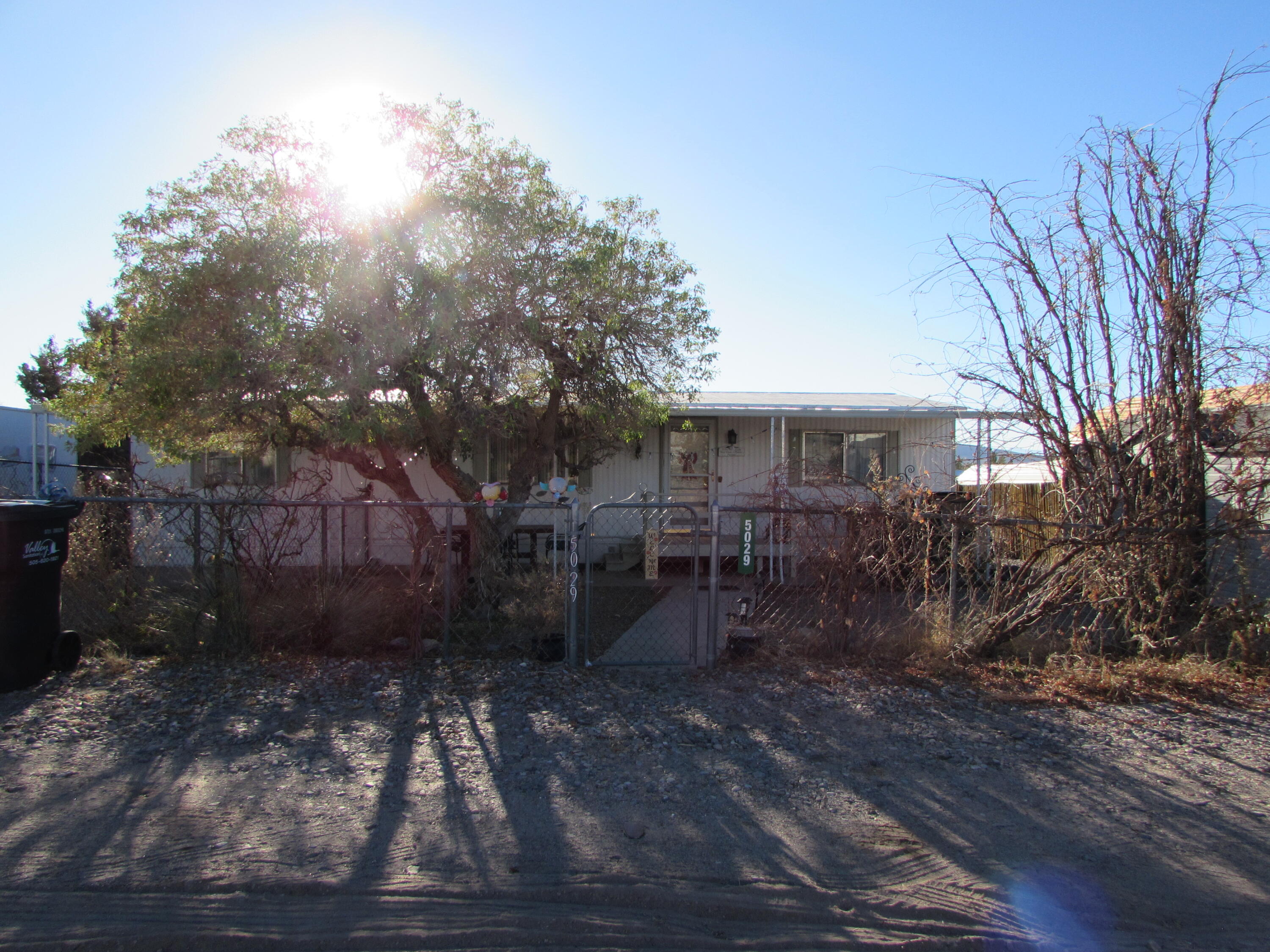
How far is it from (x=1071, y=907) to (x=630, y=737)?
2.32m

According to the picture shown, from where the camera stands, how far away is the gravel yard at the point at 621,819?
2.78m

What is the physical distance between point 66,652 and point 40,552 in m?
0.77

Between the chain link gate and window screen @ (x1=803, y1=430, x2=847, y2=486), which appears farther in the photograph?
window screen @ (x1=803, y1=430, x2=847, y2=486)

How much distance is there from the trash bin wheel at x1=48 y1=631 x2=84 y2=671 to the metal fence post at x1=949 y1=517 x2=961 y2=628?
6.44 m

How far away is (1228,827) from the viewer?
352 centimetres

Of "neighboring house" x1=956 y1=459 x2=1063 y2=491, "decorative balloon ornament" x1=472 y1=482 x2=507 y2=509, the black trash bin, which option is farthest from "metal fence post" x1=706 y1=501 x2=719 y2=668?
the black trash bin

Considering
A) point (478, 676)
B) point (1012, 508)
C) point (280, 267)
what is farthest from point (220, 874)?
point (1012, 508)

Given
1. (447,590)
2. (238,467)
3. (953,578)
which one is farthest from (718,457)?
(447,590)

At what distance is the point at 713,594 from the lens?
229 inches

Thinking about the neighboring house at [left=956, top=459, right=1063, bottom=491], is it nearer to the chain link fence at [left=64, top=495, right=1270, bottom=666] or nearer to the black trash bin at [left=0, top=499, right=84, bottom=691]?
the chain link fence at [left=64, top=495, right=1270, bottom=666]

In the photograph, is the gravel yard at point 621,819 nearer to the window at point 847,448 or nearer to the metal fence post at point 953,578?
the metal fence post at point 953,578

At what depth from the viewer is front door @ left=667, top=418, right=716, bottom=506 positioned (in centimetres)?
1410

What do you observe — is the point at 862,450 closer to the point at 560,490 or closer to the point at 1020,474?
the point at 1020,474

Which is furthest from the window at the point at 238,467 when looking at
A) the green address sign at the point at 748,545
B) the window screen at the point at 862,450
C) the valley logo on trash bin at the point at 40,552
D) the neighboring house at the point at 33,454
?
the window screen at the point at 862,450
